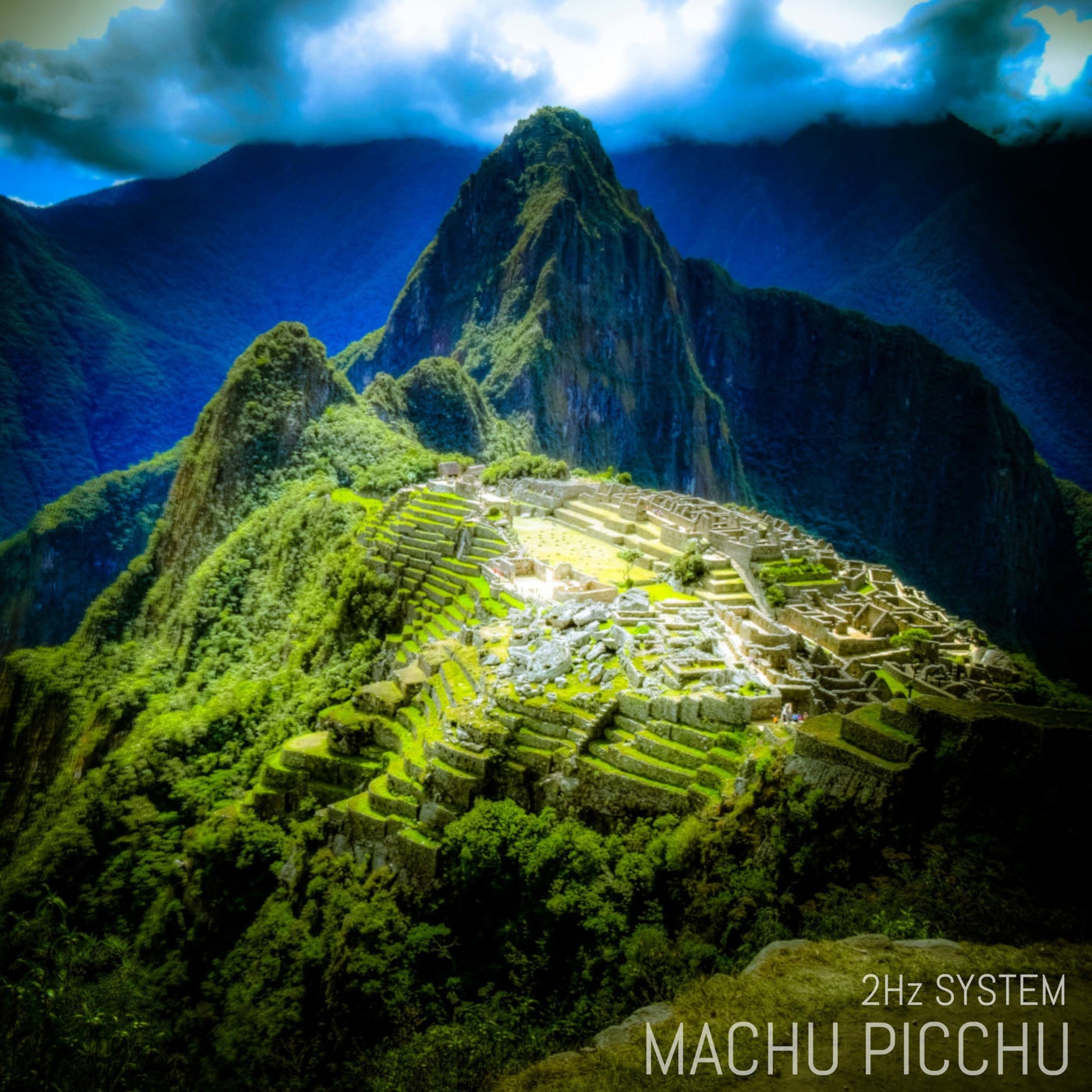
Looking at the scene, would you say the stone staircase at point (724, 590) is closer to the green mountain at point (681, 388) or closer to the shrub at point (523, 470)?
A: the shrub at point (523, 470)

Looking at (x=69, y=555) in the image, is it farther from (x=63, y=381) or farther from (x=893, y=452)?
(x=893, y=452)

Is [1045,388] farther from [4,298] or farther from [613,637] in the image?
[4,298]

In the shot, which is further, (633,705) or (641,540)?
(641,540)

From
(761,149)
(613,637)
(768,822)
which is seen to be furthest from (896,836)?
(761,149)

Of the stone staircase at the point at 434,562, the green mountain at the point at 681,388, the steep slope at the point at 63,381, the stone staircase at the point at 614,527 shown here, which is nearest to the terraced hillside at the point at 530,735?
the stone staircase at the point at 434,562

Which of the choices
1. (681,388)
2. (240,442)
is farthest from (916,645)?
(681,388)

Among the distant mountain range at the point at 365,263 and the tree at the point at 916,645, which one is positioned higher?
the distant mountain range at the point at 365,263
